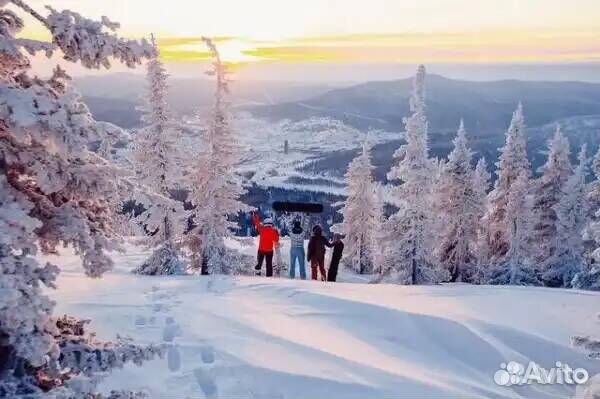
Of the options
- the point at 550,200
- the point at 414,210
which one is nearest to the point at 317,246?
the point at 414,210

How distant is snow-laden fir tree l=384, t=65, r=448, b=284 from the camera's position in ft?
79.0

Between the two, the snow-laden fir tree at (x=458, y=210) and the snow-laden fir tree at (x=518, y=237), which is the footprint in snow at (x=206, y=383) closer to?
the snow-laden fir tree at (x=458, y=210)

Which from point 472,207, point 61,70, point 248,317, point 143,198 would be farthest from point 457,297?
point 472,207

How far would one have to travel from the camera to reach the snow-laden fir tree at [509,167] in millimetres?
32844

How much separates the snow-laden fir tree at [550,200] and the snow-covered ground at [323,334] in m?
20.2

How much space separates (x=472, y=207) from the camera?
106ft

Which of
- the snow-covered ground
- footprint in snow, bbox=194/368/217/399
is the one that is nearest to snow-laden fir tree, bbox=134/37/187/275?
the snow-covered ground

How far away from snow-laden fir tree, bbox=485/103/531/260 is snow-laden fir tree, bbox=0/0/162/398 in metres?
30.4

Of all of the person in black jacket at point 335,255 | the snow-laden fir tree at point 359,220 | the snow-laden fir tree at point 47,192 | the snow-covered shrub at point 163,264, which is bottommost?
the snow-laden fir tree at point 359,220

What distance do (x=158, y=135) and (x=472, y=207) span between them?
1835cm

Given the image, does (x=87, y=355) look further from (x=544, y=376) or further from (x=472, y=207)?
(x=472, y=207)

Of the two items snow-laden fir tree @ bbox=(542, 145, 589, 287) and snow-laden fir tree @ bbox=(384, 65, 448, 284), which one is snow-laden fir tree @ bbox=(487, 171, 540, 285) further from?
snow-laden fir tree @ bbox=(384, 65, 448, 284)

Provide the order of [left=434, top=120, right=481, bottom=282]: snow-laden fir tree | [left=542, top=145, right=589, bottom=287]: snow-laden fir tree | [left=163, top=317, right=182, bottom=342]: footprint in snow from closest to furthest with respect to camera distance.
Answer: [left=163, top=317, right=182, bottom=342]: footprint in snow, [left=542, top=145, right=589, bottom=287]: snow-laden fir tree, [left=434, top=120, right=481, bottom=282]: snow-laden fir tree

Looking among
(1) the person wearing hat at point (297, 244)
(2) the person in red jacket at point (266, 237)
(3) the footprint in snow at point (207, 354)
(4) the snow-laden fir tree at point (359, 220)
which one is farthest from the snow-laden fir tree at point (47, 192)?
(4) the snow-laden fir tree at point (359, 220)
